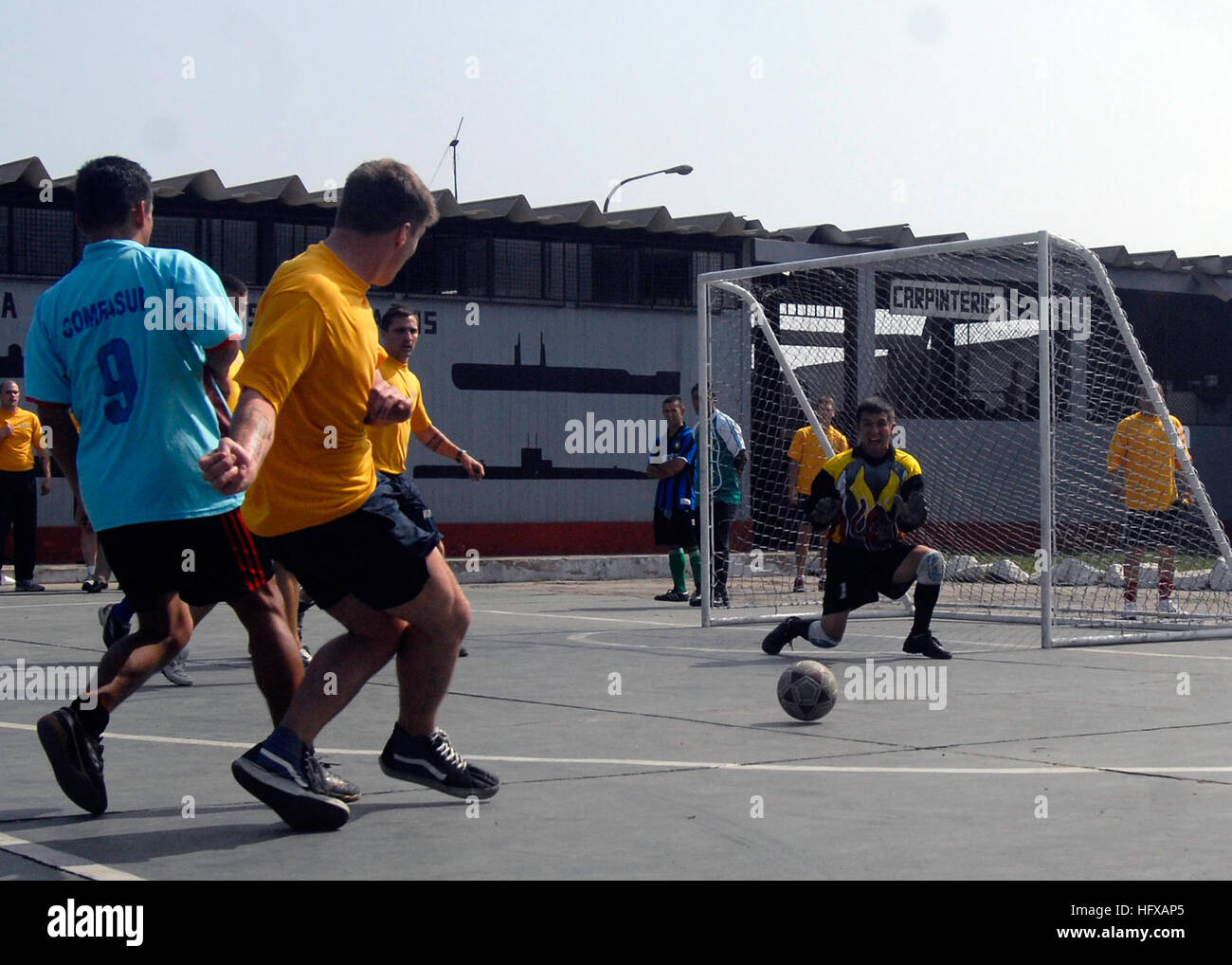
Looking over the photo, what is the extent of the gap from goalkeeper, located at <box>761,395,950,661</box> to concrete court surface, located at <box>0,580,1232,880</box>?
14.6 inches

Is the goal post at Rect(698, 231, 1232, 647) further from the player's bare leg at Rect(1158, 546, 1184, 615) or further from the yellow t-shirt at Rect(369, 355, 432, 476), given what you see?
the yellow t-shirt at Rect(369, 355, 432, 476)

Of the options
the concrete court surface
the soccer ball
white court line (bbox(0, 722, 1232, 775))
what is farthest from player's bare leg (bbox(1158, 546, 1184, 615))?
white court line (bbox(0, 722, 1232, 775))

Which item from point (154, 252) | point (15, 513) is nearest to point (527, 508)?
point (15, 513)

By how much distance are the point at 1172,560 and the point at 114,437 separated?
1026 cm

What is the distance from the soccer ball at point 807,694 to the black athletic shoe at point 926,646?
10.1ft

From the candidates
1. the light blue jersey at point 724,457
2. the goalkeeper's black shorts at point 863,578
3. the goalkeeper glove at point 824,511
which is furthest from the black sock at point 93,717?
the light blue jersey at point 724,457
